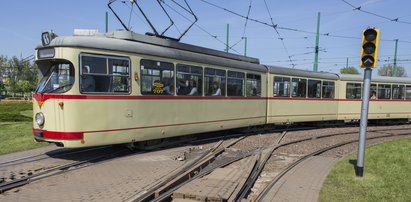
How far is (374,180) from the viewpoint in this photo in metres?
6.53

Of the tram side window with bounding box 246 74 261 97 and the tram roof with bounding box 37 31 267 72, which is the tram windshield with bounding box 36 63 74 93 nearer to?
the tram roof with bounding box 37 31 267 72

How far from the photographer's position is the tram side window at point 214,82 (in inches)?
404

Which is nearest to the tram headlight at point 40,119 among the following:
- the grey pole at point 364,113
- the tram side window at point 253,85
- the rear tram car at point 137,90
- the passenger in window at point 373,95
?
the rear tram car at point 137,90

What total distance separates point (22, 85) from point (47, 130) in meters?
50.4

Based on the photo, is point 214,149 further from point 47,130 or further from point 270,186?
point 47,130

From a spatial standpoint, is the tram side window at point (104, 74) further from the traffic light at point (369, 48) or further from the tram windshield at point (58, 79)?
the traffic light at point (369, 48)

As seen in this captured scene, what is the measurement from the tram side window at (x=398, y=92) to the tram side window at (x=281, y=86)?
8388 mm

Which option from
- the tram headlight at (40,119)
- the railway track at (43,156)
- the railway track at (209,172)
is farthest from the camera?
the railway track at (43,156)

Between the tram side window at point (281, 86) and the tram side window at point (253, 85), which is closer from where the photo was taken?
the tram side window at point (253, 85)

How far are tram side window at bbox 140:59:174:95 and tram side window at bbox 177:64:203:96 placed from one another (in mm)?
330

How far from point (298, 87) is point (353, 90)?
14.9 ft

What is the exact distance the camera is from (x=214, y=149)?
9336 mm

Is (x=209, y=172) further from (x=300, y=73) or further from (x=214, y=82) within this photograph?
(x=300, y=73)

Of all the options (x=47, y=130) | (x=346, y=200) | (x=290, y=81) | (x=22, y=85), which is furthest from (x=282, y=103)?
(x=22, y=85)
